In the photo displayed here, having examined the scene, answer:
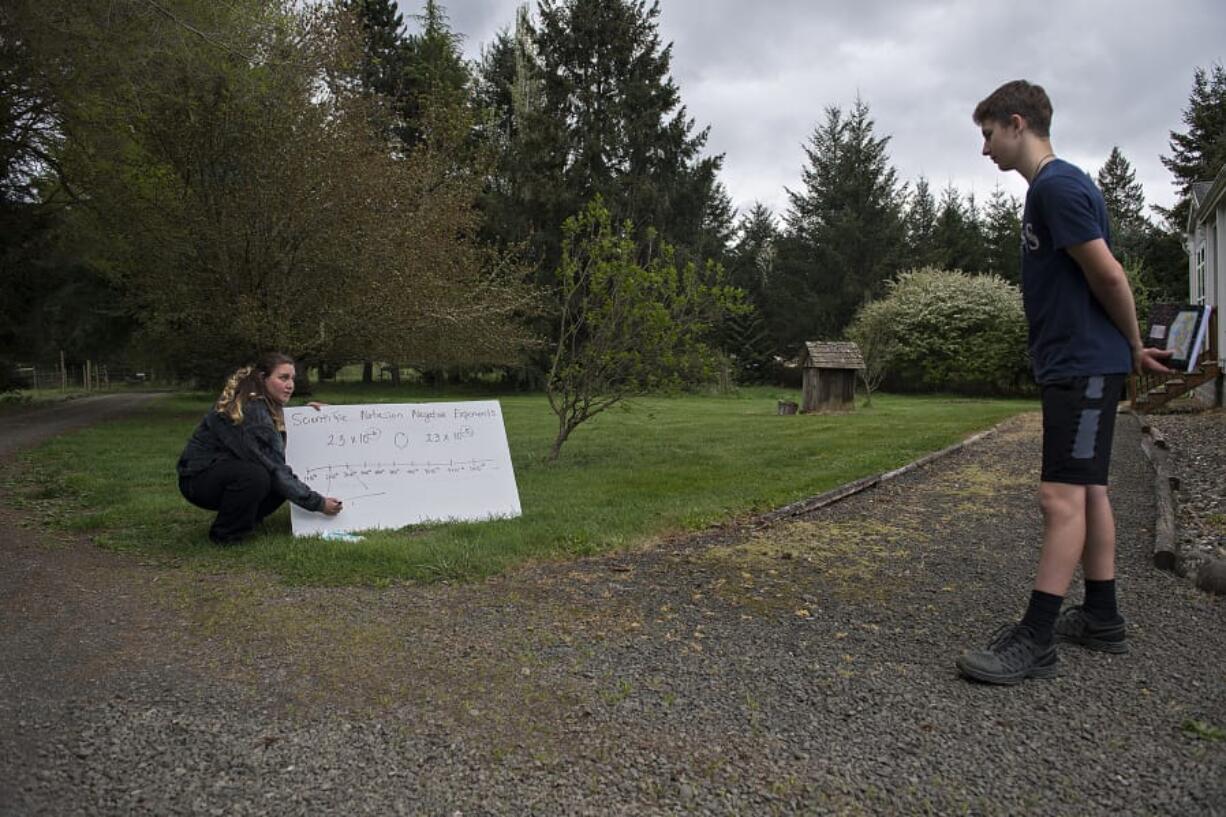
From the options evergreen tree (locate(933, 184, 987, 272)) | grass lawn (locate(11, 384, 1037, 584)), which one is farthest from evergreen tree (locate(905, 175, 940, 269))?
grass lawn (locate(11, 384, 1037, 584))

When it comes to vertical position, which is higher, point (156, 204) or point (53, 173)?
point (53, 173)

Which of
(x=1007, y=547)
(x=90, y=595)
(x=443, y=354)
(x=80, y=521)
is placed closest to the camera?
(x=90, y=595)

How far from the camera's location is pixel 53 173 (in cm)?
2031

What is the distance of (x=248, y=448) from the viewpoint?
5.05 metres

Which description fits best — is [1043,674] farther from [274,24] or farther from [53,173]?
[53,173]

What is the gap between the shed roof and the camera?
1986 cm

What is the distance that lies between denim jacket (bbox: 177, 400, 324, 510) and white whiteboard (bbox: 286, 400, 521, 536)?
0.81 feet

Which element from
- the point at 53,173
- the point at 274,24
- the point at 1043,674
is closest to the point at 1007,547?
the point at 1043,674

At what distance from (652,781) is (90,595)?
3.35m

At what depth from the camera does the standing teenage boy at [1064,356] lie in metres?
2.91

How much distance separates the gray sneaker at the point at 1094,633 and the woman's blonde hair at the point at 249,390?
15.0 feet

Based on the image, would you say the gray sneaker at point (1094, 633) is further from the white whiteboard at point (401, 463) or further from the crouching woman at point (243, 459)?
the crouching woman at point (243, 459)

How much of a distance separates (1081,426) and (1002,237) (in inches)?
1893

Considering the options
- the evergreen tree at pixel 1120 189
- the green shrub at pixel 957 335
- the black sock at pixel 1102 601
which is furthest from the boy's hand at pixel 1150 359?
the evergreen tree at pixel 1120 189
